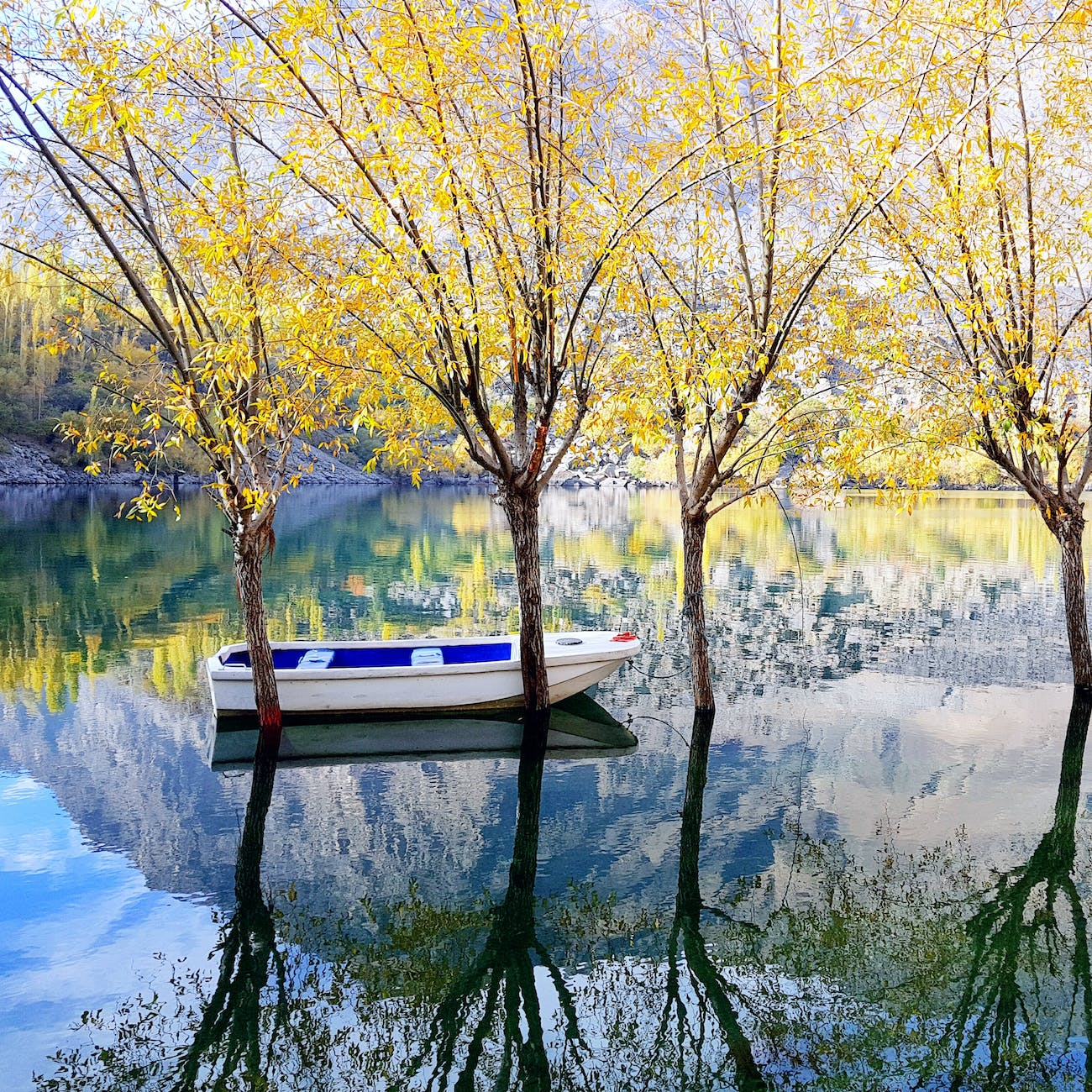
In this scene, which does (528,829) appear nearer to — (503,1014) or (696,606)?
(503,1014)

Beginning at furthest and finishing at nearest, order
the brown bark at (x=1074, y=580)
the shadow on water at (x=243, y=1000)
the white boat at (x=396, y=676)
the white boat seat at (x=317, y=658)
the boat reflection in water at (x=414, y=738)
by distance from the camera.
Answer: the white boat seat at (x=317, y=658)
the brown bark at (x=1074, y=580)
the white boat at (x=396, y=676)
the boat reflection in water at (x=414, y=738)
the shadow on water at (x=243, y=1000)

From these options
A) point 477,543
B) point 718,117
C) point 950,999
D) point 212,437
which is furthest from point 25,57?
point 477,543

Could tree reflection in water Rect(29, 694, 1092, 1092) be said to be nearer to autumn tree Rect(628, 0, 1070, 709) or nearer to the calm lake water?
the calm lake water

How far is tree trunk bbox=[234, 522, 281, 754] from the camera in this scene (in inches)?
478

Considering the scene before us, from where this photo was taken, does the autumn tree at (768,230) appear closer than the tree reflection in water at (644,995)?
No

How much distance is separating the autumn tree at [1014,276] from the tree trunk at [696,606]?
3.09 m

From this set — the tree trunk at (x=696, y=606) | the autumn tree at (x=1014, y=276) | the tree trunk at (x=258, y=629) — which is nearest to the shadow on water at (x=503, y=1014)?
the tree trunk at (x=258, y=629)

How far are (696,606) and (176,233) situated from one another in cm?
829

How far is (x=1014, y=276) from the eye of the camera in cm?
1212

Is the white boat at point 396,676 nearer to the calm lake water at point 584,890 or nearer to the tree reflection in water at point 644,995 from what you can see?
the calm lake water at point 584,890

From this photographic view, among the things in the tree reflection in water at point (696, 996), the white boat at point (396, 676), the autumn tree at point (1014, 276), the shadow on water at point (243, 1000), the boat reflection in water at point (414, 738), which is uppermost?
the autumn tree at point (1014, 276)

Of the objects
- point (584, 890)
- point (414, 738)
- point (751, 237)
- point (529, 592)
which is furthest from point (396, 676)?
point (751, 237)

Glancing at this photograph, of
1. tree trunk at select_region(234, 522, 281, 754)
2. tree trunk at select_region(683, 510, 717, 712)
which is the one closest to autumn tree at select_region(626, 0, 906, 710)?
tree trunk at select_region(683, 510, 717, 712)

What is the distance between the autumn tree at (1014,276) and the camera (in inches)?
453
